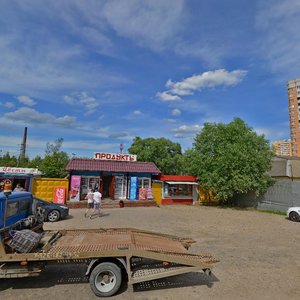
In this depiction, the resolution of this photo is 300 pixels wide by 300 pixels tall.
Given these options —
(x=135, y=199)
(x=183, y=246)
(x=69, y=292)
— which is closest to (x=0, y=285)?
(x=69, y=292)

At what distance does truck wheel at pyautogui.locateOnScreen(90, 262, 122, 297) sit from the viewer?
5.30 m

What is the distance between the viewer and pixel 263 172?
21.9m

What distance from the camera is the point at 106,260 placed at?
5477 millimetres

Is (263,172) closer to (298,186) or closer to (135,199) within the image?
(298,186)

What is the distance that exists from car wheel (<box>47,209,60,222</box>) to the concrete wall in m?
16.3

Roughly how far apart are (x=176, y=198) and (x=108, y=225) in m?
13.2

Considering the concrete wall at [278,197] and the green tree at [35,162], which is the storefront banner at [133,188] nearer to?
the concrete wall at [278,197]

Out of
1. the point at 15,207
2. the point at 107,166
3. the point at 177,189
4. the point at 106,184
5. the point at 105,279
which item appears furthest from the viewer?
the point at 177,189

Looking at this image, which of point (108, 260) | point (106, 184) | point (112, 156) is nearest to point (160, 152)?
point (112, 156)

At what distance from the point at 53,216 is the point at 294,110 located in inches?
3669

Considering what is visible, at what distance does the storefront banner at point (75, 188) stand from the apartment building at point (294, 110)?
8236 cm

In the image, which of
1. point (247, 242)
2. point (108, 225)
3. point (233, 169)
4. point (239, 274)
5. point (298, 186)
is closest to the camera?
point (239, 274)

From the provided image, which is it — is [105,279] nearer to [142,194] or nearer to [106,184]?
[142,194]

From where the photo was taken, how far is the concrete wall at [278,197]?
63.9 feet
